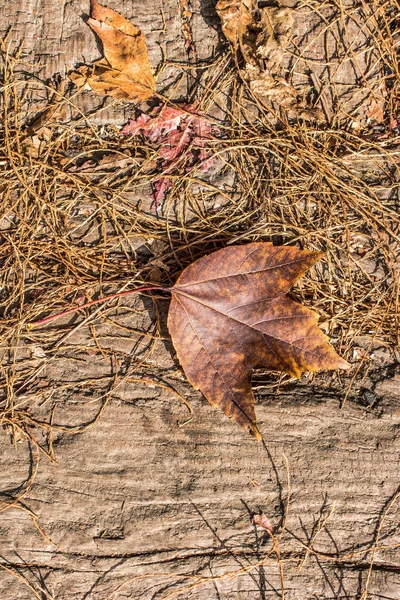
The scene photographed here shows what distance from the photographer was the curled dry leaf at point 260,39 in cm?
224

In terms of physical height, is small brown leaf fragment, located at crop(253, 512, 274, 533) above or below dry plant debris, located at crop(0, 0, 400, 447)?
below

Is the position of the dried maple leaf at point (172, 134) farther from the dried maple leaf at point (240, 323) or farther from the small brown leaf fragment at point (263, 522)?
the small brown leaf fragment at point (263, 522)

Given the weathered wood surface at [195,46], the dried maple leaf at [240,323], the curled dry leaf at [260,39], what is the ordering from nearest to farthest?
the dried maple leaf at [240,323] < the curled dry leaf at [260,39] < the weathered wood surface at [195,46]

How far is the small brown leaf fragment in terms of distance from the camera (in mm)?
2195

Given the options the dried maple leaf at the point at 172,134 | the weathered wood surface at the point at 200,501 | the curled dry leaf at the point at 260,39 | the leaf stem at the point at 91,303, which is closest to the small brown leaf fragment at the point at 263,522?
the weathered wood surface at the point at 200,501

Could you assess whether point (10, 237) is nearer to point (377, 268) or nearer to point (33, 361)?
point (33, 361)

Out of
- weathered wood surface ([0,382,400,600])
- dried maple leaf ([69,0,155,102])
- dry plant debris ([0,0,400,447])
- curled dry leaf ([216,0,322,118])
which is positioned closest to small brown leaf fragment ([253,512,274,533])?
weathered wood surface ([0,382,400,600])

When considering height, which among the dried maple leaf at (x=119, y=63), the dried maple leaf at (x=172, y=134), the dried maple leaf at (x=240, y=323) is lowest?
the dried maple leaf at (x=240, y=323)

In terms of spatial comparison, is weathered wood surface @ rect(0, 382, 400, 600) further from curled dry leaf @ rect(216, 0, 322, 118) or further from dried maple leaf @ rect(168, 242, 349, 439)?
curled dry leaf @ rect(216, 0, 322, 118)

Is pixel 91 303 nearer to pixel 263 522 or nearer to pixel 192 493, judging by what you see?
pixel 192 493

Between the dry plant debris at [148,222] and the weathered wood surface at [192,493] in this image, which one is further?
the dry plant debris at [148,222]

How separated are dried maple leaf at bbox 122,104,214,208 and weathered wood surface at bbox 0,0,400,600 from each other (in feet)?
0.44

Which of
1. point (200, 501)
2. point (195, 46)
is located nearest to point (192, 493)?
point (200, 501)

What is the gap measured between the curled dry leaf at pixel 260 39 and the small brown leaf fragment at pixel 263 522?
182cm
